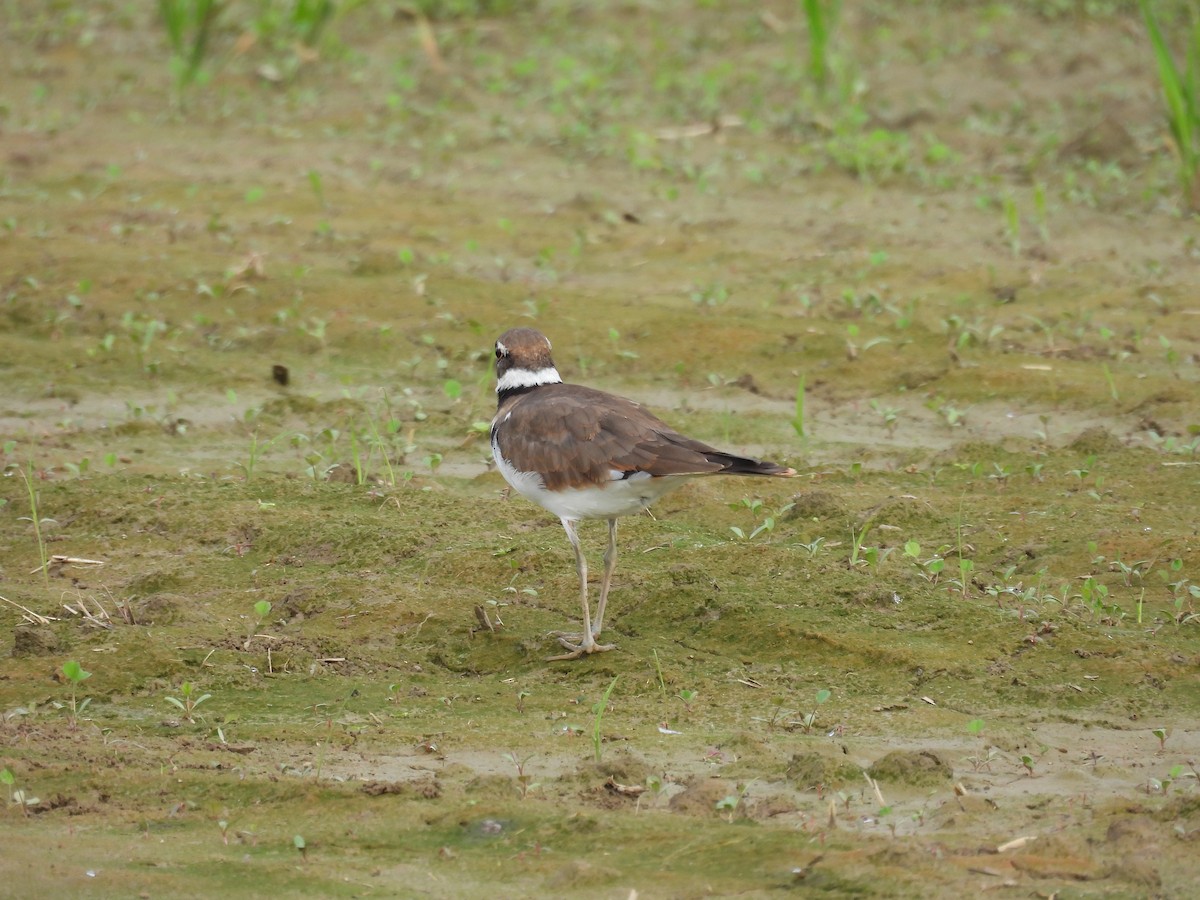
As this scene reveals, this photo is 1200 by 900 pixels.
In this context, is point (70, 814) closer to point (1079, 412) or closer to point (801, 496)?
point (801, 496)

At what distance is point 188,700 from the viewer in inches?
185

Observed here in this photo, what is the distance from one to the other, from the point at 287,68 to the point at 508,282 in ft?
15.0

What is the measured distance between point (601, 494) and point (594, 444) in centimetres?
17

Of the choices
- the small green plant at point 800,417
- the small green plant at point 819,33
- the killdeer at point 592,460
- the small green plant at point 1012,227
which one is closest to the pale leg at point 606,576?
the killdeer at point 592,460

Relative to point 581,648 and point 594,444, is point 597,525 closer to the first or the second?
point 594,444

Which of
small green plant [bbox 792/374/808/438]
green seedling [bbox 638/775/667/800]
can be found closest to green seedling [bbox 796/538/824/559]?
small green plant [bbox 792/374/808/438]

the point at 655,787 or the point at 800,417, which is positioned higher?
the point at 800,417

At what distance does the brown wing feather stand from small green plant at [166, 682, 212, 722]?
1353 millimetres

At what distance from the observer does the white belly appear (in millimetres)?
5191

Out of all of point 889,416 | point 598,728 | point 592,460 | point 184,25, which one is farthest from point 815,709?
point 184,25

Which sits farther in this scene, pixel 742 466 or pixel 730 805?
pixel 742 466

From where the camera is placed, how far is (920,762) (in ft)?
14.0

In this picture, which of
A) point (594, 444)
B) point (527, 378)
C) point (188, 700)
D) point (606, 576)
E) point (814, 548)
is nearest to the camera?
point (188, 700)

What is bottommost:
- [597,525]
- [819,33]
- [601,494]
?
[597,525]
